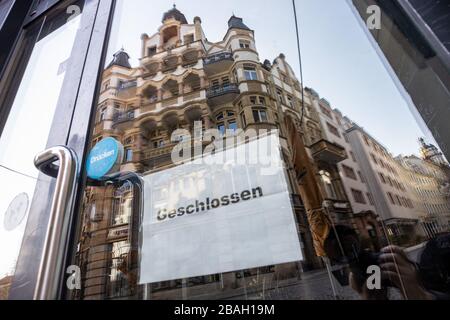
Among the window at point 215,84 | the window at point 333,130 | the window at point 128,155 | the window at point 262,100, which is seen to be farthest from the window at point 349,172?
the window at point 128,155

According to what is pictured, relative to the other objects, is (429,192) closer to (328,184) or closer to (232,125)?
(328,184)

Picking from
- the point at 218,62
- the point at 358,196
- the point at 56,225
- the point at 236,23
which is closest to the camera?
the point at 56,225

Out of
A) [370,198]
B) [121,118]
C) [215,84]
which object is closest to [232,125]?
[215,84]

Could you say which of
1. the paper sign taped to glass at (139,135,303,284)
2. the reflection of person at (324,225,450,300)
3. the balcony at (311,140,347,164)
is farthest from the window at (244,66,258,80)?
the reflection of person at (324,225,450,300)

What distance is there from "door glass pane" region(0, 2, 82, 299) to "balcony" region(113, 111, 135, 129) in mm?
263

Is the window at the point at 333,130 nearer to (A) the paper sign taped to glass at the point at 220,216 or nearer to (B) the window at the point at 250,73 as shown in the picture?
(A) the paper sign taped to glass at the point at 220,216

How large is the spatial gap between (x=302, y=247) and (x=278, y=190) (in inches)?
8.5

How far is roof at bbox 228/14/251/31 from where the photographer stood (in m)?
1.19

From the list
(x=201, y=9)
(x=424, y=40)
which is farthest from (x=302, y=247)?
(x=201, y=9)

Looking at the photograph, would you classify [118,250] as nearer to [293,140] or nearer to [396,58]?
[293,140]

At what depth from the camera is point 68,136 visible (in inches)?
25.4

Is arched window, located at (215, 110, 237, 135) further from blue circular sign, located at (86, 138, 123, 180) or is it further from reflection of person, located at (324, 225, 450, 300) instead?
reflection of person, located at (324, 225, 450, 300)

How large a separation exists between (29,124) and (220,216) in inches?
28.9

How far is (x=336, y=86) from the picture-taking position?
0.94m
